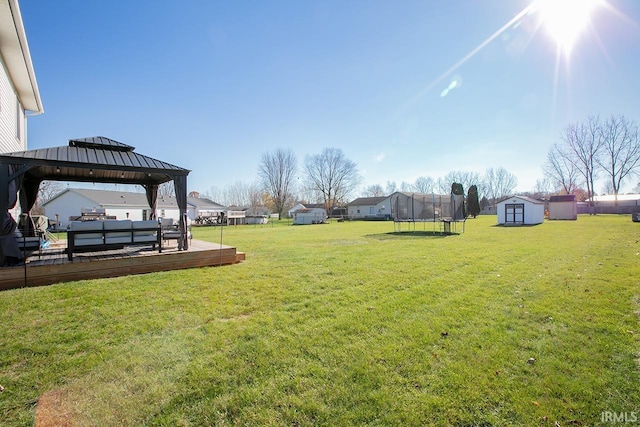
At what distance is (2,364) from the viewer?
2.82m

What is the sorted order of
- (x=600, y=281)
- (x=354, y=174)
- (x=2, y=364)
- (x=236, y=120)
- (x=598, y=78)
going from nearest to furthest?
1. (x=2, y=364)
2. (x=600, y=281)
3. (x=598, y=78)
4. (x=236, y=120)
5. (x=354, y=174)

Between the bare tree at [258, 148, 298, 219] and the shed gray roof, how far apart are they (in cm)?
4564

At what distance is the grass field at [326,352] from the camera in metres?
2.18

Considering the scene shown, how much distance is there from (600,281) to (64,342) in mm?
9038

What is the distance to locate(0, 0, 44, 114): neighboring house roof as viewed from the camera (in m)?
6.36

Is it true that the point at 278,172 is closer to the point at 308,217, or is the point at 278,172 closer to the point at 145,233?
the point at 308,217

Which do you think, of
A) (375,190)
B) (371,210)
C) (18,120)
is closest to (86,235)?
(18,120)

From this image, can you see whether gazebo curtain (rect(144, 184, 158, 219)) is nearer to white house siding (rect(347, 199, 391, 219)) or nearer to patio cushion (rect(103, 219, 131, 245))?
patio cushion (rect(103, 219, 131, 245))

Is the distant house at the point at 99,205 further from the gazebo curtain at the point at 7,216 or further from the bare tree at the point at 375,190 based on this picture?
the bare tree at the point at 375,190

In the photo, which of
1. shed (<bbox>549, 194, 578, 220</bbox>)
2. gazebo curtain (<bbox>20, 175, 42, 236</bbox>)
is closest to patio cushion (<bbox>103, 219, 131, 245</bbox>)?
gazebo curtain (<bbox>20, 175, 42, 236</bbox>)

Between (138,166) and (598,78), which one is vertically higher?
(598,78)

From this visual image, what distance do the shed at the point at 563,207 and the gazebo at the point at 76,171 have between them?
38950 mm

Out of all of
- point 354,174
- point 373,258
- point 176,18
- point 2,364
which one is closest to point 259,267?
point 373,258

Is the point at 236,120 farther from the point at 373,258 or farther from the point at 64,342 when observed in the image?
the point at 64,342
